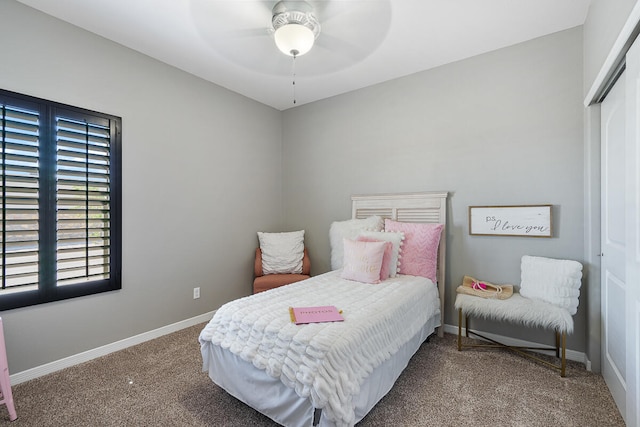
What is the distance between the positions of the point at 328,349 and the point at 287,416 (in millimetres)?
462

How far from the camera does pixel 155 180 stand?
2869mm

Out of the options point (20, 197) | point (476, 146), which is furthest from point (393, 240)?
point (20, 197)

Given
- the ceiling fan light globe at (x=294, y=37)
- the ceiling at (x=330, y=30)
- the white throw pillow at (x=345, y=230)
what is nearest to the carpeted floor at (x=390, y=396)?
the white throw pillow at (x=345, y=230)

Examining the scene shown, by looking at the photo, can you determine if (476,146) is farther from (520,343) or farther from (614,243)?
(520,343)

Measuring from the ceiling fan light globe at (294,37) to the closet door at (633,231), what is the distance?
180 cm

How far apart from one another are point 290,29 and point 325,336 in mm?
1988

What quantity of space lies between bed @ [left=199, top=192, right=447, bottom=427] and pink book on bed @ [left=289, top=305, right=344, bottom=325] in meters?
0.04

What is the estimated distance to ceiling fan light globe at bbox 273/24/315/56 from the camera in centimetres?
207

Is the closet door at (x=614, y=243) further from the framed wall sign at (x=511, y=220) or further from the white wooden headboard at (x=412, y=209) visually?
the white wooden headboard at (x=412, y=209)

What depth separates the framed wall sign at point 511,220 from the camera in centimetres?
249

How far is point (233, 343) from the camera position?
1781 millimetres

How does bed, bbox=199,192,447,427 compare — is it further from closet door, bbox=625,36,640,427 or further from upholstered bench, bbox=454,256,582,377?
closet door, bbox=625,36,640,427

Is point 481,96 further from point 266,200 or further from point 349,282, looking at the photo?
point 266,200

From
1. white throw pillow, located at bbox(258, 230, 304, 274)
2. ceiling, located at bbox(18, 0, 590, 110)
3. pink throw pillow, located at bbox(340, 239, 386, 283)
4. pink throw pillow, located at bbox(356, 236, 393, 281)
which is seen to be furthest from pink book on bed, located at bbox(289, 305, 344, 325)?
ceiling, located at bbox(18, 0, 590, 110)
